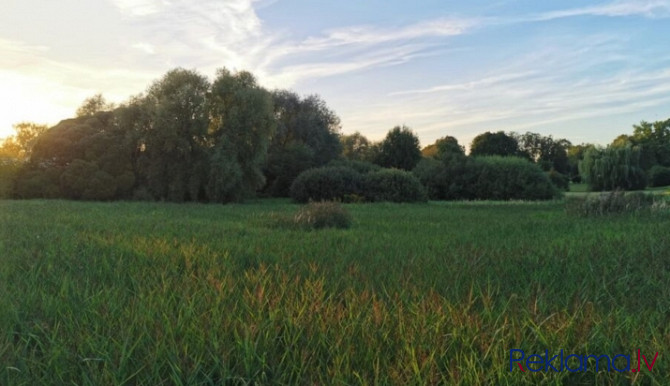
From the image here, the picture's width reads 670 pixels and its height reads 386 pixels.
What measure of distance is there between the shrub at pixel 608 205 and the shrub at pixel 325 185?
46.5ft

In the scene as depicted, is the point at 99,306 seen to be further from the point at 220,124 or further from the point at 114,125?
the point at 114,125

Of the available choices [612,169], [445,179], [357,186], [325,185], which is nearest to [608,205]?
[357,186]

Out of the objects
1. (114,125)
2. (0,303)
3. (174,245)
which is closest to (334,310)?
(0,303)

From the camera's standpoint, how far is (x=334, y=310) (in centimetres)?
272

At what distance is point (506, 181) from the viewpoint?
103ft

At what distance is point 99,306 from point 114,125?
27925 mm

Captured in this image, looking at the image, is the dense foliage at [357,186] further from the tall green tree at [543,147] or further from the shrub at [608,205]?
the tall green tree at [543,147]

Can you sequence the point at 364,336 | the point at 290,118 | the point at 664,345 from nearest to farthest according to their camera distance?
the point at 664,345 → the point at 364,336 → the point at 290,118

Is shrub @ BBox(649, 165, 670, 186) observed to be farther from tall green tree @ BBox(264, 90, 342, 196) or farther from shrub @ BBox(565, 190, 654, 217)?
shrub @ BBox(565, 190, 654, 217)

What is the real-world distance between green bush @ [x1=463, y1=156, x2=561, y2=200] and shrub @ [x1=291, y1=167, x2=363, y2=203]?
34.0 ft

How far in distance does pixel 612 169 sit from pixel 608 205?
35.3m

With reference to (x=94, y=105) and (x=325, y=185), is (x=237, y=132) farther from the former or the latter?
(x=94, y=105)

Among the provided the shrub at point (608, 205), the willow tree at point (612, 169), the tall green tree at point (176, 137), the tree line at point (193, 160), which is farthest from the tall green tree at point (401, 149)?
the shrub at point (608, 205)

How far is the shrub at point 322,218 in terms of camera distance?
8.82 meters
